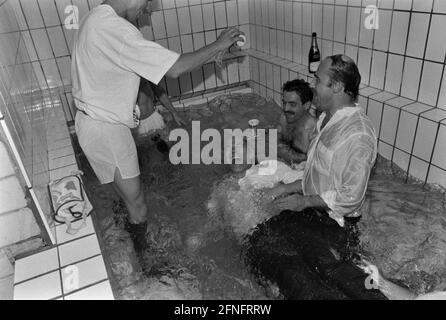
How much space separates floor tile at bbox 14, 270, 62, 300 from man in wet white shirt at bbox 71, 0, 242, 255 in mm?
769

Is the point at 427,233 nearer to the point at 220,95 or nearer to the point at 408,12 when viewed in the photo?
the point at 408,12

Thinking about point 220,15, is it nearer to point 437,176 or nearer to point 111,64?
point 111,64

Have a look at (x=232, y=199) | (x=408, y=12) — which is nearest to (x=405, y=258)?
(x=232, y=199)

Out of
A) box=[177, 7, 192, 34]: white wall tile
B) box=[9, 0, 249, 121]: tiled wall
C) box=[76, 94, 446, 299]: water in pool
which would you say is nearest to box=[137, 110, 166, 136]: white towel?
box=[76, 94, 446, 299]: water in pool

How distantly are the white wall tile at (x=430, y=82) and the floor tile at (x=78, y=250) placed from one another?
2.44 metres

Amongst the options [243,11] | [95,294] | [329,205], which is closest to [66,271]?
[95,294]

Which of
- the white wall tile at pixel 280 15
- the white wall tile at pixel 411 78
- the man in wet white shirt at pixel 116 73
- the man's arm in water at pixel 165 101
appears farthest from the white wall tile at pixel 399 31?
the man's arm in water at pixel 165 101

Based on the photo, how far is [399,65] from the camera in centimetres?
270

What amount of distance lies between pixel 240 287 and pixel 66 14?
11.4 ft

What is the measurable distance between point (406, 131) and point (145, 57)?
6.52 feet

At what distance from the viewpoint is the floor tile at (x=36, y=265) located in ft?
5.83

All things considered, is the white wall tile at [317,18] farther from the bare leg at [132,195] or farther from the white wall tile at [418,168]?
the bare leg at [132,195]

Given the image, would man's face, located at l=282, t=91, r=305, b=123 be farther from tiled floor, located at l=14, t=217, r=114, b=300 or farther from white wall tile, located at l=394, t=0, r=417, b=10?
tiled floor, located at l=14, t=217, r=114, b=300
